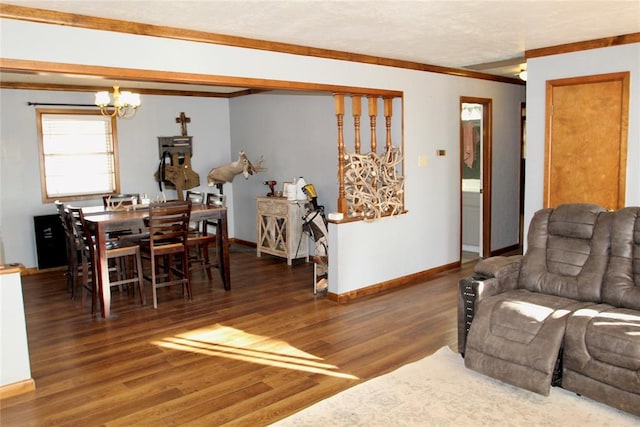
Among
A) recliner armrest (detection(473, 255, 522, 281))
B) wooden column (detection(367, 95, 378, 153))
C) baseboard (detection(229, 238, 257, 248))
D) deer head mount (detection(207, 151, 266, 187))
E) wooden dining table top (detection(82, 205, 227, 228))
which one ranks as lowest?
baseboard (detection(229, 238, 257, 248))

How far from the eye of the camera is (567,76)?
4914 millimetres

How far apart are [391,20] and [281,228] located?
12.6 feet

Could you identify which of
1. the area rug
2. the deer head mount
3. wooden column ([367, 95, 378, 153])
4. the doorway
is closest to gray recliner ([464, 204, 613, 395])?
the area rug

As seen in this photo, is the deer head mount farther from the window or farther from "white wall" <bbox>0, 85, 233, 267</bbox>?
the window

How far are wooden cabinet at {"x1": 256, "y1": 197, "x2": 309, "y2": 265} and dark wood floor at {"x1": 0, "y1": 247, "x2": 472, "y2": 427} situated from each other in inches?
41.3

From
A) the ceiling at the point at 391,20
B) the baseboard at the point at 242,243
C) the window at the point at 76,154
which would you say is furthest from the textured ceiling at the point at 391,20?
the baseboard at the point at 242,243

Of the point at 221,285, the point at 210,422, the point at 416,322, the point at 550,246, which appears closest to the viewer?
the point at 210,422

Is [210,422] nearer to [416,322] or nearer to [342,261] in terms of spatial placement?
[416,322]

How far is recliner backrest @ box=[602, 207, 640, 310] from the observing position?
3.40 metres

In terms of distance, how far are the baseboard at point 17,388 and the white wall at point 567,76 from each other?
4.46 m

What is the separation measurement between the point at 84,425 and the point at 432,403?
199 cm

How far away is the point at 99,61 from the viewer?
357 centimetres

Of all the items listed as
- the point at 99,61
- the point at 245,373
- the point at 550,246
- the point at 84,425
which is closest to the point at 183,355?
the point at 245,373

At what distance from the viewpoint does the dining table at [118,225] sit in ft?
16.1
